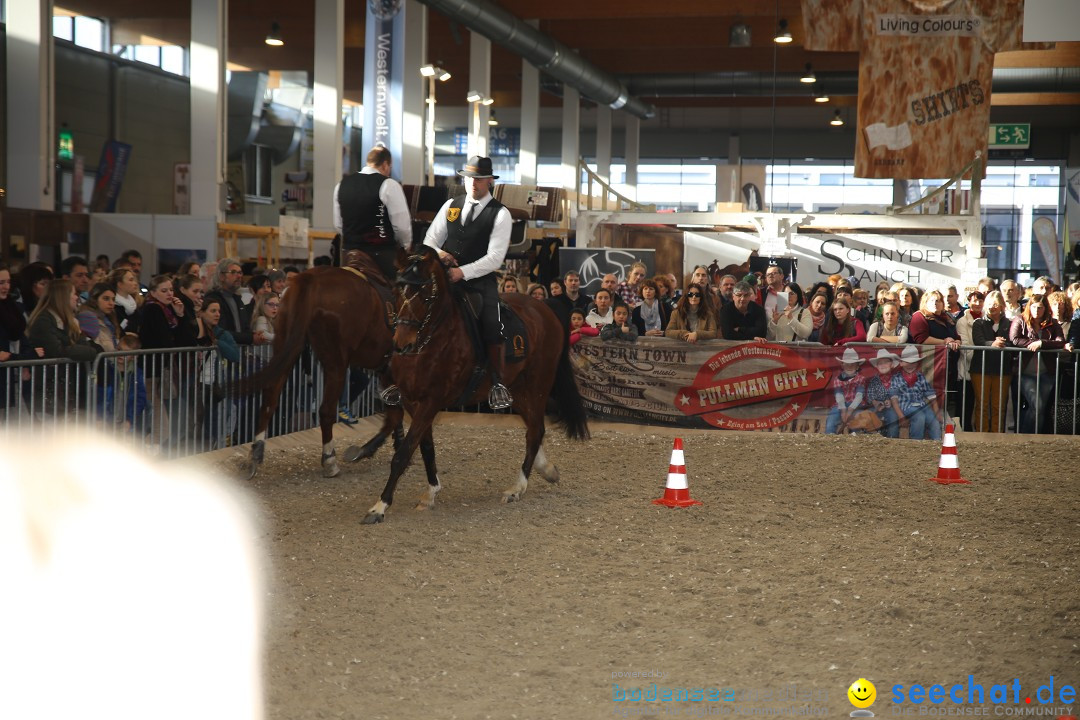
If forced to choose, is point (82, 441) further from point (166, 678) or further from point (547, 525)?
point (166, 678)

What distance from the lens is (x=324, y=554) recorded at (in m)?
6.59

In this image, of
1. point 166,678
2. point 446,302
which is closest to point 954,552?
point 446,302

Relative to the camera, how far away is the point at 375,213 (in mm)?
9320

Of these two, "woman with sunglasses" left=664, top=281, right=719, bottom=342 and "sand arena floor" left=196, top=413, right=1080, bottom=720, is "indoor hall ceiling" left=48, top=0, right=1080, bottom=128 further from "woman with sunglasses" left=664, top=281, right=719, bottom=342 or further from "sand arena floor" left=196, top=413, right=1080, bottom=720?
"sand arena floor" left=196, top=413, right=1080, bottom=720

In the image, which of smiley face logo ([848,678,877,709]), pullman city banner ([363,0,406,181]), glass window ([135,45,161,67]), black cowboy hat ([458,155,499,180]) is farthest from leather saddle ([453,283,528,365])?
glass window ([135,45,161,67])

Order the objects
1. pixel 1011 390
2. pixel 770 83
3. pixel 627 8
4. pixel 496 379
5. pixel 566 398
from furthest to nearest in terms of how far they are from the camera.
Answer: pixel 770 83 < pixel 627 8 < pixel 1011 390 < pixel 566 398 < pixel 496 379

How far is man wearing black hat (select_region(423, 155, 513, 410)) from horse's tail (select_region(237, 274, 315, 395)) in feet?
3.95

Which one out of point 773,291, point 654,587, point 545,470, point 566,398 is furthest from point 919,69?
point 654,587

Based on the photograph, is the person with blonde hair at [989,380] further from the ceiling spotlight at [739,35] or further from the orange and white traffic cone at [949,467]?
the ceiling spotlight at [739,35]

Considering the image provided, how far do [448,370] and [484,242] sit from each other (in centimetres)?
101

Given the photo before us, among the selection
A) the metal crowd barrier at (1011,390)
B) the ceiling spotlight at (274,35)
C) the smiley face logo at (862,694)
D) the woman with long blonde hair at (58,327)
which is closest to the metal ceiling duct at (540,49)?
the ceiling spotlight at (274,35)

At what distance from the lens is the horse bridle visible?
7422mm

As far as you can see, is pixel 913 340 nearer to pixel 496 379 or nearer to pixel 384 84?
pixel 496 379

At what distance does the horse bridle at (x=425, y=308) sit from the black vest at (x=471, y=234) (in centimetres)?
60
